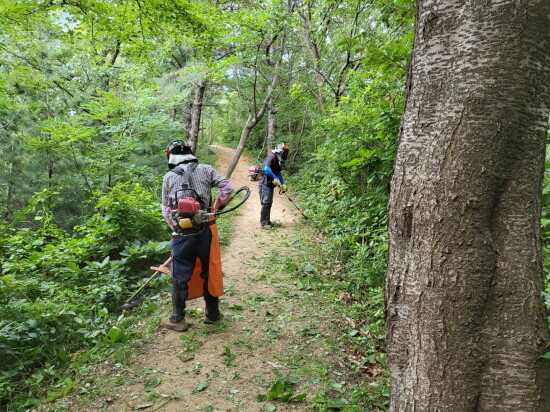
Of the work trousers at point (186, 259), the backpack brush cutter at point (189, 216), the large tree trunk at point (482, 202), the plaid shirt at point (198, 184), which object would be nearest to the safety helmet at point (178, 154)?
the plaid shirt at point (198, 184)

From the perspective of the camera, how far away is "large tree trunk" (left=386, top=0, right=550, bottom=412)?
4.76 feet

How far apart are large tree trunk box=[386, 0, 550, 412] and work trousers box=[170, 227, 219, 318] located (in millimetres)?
2793

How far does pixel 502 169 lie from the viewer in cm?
149

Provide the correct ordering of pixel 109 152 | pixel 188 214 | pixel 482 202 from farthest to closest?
pixel 109 152 → pixel 188 214 → pixel 482 202

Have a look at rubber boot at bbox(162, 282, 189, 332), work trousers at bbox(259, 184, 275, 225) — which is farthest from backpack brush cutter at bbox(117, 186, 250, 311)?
work trousers at bbox(259, 184, 275, 225)

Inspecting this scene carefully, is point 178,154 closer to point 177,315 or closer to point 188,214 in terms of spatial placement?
point 188,214

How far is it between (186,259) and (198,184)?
915 mm

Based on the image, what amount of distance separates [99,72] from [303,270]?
30.0ft

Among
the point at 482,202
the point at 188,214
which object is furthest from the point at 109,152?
the point at 482,202

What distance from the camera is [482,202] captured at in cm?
151

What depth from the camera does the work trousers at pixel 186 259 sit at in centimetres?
386

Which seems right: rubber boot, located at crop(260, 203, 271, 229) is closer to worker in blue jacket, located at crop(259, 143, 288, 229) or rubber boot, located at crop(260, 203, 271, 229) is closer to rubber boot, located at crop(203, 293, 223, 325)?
worker in blue jacket, located at crop(259, 143, 288, 229)

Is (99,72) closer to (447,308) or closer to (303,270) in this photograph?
(303,270)

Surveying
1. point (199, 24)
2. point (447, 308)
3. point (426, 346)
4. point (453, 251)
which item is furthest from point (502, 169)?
point (199, 24)
